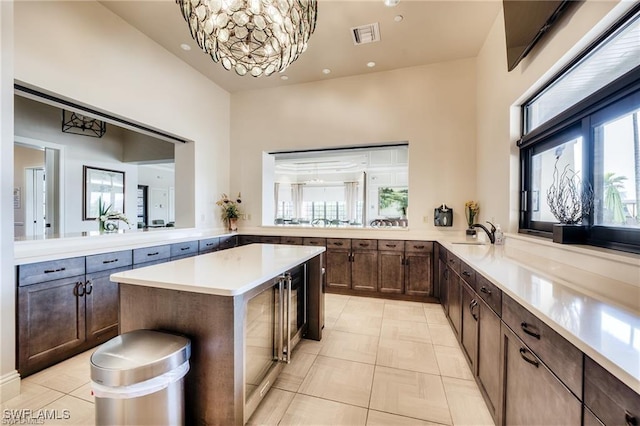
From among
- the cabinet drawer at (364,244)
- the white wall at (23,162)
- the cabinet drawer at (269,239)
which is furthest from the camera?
the white wall at (23,162)

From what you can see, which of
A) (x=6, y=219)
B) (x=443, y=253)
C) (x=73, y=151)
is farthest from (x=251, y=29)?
(x=73, y=151)

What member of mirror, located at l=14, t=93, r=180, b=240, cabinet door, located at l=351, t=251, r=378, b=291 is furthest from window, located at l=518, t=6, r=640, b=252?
mirror, located at l=14, t=93, r=180, b=240

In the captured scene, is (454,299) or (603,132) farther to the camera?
(454,299)

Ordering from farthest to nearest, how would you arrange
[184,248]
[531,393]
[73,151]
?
[73,151] < [184,248] < [531,393]

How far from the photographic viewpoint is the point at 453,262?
2668 millimetres

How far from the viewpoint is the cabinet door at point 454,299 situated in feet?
8.00

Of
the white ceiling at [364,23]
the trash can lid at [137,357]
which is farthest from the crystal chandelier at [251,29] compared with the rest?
the trash can lid at [137,357]

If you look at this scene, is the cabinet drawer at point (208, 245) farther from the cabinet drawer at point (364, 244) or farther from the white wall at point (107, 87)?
the cabinet drawer at point (364, 244)

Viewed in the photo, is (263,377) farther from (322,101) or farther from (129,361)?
(322,101)

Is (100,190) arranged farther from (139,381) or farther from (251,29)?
(139,381)

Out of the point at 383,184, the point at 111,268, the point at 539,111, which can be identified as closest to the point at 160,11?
the point at 111,268

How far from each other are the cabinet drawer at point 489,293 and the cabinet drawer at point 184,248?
131 inches

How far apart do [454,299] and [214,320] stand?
90.6 inches

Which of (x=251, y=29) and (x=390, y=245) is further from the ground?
(x=251, y=29)
